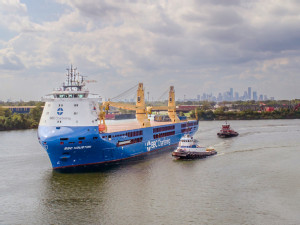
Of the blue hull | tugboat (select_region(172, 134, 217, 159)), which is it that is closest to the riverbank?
the blue hull

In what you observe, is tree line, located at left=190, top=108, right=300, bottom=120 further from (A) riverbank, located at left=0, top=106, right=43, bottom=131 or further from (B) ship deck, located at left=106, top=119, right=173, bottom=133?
(B) ship deck, located at left=106, top=119, right=173, bottom=133

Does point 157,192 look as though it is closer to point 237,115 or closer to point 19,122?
point 19,122

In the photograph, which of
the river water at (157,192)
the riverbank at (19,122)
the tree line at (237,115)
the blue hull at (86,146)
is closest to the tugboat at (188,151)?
the river water at (157,192)

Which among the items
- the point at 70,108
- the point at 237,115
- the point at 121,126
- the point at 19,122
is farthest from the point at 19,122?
the point at 237,115

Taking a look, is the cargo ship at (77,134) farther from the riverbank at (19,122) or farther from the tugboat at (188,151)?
the riverbank at (19,122)

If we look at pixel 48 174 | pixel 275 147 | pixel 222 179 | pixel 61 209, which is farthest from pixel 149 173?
pixel 275 147

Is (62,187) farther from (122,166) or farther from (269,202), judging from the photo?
(269,202)
